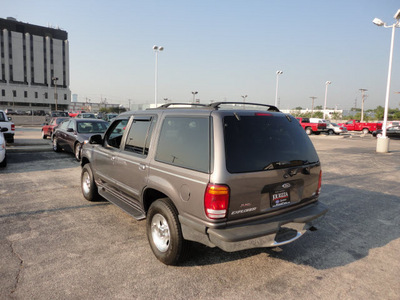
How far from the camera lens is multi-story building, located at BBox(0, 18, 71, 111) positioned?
281ft

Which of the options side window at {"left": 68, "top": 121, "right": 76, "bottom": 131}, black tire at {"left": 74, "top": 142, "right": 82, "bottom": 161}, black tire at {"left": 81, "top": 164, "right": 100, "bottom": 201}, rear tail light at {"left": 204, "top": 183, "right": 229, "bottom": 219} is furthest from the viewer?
side window at {"left": 68, "top": 121, "right": 76, "bottom": 131}

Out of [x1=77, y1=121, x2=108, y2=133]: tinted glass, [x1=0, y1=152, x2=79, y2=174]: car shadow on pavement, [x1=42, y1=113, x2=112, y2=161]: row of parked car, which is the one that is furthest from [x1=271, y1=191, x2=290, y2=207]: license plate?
[x1=77, y1=121, x2=108, y2=133]: tinted glass

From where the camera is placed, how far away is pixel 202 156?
9.76 feet

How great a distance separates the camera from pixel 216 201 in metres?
2.77

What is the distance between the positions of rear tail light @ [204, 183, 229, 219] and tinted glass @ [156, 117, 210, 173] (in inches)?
8.5

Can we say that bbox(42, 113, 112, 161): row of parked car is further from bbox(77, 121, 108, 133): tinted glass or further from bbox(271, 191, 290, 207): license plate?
bbox(271, 191, 290, 207): license plate

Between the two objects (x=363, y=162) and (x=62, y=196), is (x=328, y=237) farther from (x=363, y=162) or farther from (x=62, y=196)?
(x=363, y=162)

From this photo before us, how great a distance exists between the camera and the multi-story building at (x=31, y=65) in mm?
85625

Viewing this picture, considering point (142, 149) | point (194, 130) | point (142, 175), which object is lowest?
point (142, 175)

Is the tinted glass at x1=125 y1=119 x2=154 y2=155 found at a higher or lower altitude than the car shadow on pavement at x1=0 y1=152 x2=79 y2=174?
higher

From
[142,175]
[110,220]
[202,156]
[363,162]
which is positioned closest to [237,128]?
[202,156]

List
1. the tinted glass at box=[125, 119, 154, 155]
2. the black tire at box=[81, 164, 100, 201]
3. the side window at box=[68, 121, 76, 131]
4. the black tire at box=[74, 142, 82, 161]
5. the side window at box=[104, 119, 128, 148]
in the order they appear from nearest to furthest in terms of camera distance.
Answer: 1. the tinted glass at box=[125, 119, 154, 155]
2. the side window at box=[104, 119, 128, 148]
3. the black tire at box=[81, 164, 100, 201]
4. the black tire at box=[74, 142, 82, 161]
5. the side window at box=[68, 121, 76, 131]

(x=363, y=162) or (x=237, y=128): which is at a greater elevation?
(x=237, y=128)

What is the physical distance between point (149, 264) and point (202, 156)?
149 cm
